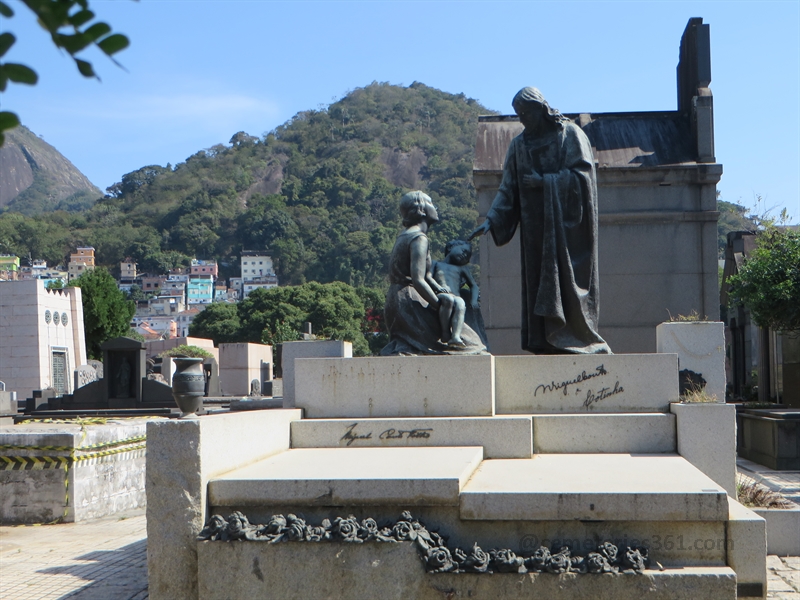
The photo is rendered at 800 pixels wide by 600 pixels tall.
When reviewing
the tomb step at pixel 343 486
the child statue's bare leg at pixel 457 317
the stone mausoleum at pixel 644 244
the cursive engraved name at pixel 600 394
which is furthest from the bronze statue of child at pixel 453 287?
the stone mausoleum at pixel 644 244

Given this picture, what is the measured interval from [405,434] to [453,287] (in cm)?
189

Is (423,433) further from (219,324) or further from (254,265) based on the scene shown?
(254,265)

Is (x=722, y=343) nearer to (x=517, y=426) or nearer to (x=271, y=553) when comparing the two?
(x=517, y=426)

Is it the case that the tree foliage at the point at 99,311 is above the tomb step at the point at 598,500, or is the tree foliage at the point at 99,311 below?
above

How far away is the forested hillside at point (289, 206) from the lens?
13450cm

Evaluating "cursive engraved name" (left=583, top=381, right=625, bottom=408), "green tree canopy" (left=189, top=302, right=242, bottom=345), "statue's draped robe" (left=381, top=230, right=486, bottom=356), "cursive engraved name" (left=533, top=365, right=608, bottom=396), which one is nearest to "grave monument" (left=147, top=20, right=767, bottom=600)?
"cursive engraved name" (left=583, top=381, right=625, bottom=408)

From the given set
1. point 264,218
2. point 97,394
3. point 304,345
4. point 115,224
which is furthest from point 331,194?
point 304,345

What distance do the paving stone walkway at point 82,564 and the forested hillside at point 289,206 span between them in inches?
3929

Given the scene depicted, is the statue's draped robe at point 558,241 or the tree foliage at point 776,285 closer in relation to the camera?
the statue's draped robe at point 558,241

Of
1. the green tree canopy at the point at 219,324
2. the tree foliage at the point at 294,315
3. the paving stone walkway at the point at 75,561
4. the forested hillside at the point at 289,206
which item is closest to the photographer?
the paving stone walkway at the point at 75,561

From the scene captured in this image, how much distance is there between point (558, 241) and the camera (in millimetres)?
8664

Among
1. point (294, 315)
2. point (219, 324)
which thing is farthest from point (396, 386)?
point (219, 324)

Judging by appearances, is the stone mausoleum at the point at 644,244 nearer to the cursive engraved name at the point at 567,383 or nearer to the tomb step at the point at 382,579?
the cursive engraved name at the point at 567,383

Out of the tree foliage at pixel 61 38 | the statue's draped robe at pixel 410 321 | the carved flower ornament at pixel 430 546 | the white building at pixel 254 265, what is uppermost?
the white building at pixel 254 265
